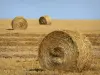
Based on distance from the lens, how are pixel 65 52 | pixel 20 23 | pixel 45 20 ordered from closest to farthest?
pixel 65 52, pixel 20 23, pixel 45 20

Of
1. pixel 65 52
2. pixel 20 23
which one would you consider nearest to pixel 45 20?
pixel 20 23

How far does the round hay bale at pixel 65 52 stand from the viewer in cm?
1073

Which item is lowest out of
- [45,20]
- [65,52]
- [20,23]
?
[65,52]

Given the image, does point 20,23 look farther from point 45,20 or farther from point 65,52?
point 65,52

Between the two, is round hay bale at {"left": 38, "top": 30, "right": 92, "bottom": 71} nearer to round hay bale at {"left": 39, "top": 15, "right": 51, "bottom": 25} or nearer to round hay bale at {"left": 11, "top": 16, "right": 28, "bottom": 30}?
round hay bale at {"left": 11, "top": 16, "right": 28, "bottom": 30}

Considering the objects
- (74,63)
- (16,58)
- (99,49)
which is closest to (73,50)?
(74,63)

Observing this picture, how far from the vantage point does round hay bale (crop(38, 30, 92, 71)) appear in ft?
35.2

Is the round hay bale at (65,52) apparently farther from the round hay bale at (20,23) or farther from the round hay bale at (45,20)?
the round hay bale at (45,20)

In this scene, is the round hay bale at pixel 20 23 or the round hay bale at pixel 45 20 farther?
the round hay bale at pixel 45 20

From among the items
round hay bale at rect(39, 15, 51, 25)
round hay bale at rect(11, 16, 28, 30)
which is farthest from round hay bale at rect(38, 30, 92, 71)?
round hay bale at rect(39, 15, 51, 25)

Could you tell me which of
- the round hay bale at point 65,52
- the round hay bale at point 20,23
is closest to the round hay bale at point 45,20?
the round hay bale at point 20,23

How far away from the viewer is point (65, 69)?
35.7ft

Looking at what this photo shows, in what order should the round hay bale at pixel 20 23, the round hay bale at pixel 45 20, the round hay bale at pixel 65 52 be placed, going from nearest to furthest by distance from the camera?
the round hay bale at pixel 65 52 → the round hay bale at pixel 20 23 → the round hay bale at pixel 45 20

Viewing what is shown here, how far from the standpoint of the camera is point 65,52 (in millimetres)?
11102
